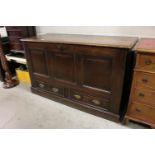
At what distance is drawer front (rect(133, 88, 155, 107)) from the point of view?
1358mm

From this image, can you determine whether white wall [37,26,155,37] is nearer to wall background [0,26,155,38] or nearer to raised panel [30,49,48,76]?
wall background [0,26,155,38]

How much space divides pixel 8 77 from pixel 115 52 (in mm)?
2125

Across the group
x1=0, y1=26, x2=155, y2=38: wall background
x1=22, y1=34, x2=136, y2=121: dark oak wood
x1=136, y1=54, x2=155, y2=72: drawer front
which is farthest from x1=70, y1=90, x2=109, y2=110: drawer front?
x1=0, y1=26, x2=155, y2=38: wall background

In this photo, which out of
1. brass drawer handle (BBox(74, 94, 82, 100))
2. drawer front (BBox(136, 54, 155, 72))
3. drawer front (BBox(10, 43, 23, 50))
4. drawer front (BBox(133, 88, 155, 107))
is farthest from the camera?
drawer front (BBox(10, 43, 23, 50))

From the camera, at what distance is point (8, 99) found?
7.44ft

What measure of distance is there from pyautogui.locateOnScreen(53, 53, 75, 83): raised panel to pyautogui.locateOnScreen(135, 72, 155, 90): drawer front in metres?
0.75

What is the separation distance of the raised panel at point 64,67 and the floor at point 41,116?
48cm

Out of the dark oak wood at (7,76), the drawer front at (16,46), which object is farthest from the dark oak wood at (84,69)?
the dark oak wood at (7,76)

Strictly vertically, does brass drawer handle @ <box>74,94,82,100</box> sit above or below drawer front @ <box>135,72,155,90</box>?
below

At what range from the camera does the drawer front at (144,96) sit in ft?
4.46

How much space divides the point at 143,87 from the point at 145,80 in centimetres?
8
